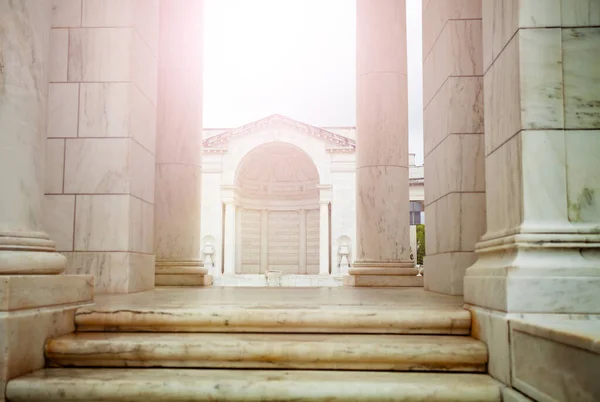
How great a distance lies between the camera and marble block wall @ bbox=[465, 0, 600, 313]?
6652 mm

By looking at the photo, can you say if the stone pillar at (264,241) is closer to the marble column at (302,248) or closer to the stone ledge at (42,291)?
the marble column at (302,248)

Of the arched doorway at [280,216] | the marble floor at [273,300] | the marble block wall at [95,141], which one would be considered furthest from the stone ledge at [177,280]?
the arched doorway at [280,216]

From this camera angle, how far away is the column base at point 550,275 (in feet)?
21.4

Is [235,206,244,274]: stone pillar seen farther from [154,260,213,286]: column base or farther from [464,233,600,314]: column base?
[464,233,600,314]: column base

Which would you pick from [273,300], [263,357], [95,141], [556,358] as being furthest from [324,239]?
[556,358]

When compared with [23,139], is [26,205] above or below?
below

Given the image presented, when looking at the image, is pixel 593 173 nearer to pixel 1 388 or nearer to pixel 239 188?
pixel 1 388

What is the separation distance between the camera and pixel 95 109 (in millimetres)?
12898

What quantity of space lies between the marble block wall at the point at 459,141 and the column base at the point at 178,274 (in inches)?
352

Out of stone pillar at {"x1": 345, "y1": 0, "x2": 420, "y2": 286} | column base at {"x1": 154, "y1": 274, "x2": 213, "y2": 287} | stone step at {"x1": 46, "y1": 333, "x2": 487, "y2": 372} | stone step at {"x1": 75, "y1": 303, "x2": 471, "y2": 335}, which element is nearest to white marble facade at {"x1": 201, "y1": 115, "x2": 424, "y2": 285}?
stone pillar at {"x1": 345, "y1": 0, "x2": 420, "y2": 286}

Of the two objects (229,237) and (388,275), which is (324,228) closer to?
(229,237)

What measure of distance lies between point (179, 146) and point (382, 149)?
790cm

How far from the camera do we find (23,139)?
324 inches

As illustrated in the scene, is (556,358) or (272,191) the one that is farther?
(272,191)
